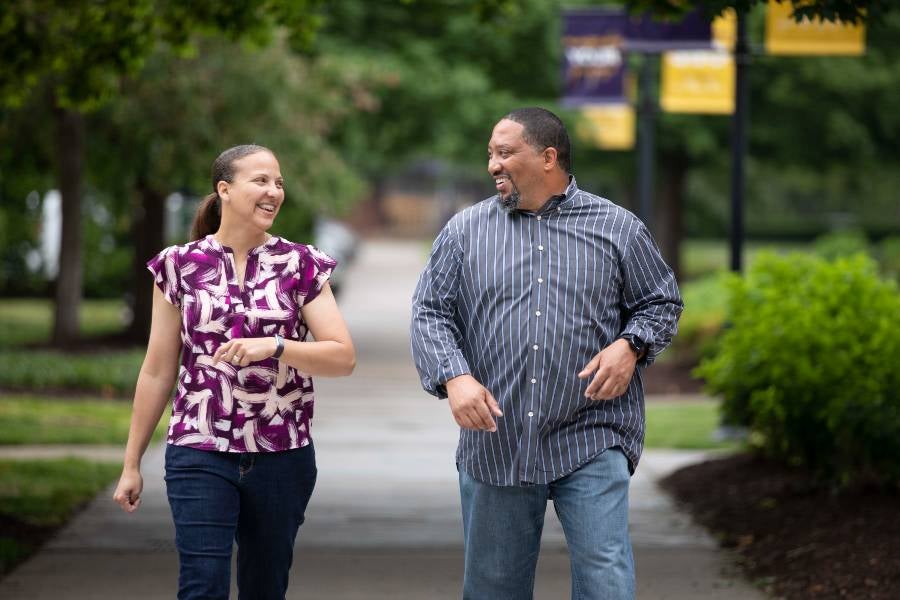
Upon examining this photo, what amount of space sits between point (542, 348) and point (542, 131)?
24.9 inches

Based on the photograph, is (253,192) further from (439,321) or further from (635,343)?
(635,343)

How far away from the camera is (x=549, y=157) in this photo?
4438 millimetres

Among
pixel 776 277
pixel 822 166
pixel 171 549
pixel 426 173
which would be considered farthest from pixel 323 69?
pixel 426 173

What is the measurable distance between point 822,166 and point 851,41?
19.8m

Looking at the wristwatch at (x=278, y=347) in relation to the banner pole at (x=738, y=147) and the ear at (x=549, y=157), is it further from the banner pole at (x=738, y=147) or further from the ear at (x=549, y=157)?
the banner pole at (x=738, y=147)

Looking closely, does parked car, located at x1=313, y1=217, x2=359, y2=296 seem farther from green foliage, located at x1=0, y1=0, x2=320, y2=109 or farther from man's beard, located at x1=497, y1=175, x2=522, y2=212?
man's beard, located at x1=497, y1=175, x2=522, y2=212

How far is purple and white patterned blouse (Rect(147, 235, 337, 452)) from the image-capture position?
4.27 m

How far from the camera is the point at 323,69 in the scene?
1945cm

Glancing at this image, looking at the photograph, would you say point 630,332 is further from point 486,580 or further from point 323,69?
point 323,69

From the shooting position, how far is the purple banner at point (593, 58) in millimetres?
16578

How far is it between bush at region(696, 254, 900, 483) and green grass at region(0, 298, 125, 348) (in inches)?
486

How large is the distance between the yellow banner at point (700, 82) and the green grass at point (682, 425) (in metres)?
4.03

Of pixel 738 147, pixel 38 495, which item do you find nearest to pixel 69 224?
pixel 738 147

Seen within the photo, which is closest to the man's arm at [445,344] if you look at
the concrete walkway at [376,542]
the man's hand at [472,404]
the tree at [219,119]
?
the man's hand at [472,404]
